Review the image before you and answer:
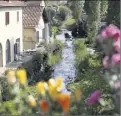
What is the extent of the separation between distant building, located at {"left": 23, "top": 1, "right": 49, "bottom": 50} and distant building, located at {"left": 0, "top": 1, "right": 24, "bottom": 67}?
6.93 ft

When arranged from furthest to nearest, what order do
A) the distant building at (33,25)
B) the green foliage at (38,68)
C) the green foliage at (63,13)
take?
the green foliage at (63,13) < the distant building at (33,25) < the green foliage at (38,68)

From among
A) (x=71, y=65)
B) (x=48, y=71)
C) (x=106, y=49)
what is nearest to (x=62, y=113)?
(x=106, y=49)

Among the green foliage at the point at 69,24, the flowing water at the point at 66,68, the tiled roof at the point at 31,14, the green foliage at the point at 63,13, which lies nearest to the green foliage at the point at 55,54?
the flowing water at the point at 66,68

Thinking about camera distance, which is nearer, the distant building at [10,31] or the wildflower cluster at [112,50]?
the wildflower cluster at [112,50]

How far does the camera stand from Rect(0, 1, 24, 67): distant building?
24422mm

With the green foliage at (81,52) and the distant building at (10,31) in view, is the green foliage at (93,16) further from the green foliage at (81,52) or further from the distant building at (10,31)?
the distant building at (10,31)

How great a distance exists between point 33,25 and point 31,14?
6.07 ft

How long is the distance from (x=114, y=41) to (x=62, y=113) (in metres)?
0.62

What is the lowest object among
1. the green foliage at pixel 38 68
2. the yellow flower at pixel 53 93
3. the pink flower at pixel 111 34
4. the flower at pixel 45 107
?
the green foliage at pixel 38 68

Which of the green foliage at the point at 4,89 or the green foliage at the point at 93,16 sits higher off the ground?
the green foliage at the point at 93,16

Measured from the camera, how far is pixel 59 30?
44.8 m

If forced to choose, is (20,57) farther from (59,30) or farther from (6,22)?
(59,30)

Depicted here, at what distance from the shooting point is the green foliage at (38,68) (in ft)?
61.5

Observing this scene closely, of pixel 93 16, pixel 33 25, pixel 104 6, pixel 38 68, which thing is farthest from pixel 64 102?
pixel 33 25
